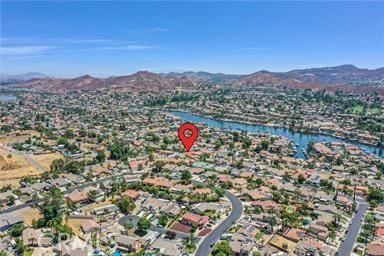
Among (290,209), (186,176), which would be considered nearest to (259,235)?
(290,209)

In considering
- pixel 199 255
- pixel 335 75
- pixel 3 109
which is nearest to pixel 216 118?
pixel 3 109

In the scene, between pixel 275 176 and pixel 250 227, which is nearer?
pixel 250 227

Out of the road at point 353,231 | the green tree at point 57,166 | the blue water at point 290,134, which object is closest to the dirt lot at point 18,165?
the green tree at point 57,166

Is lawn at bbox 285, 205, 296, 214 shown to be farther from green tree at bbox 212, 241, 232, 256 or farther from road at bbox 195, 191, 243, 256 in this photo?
green tree at bbox 212, 241, 232, 256

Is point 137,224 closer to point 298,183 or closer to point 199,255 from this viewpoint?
point 199,255

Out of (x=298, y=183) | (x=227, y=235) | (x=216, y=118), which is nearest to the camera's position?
(x=227, y=235)

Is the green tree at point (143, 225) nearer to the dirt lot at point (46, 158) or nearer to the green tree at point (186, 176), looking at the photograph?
the green tree at point (186, 176)

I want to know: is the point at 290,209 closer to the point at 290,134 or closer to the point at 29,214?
the point at 29,214
